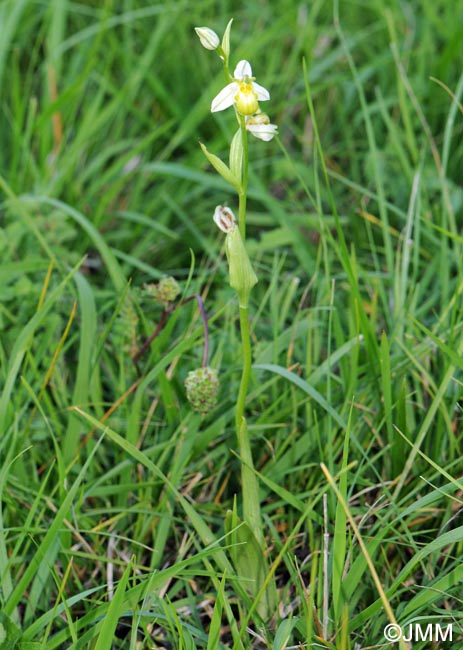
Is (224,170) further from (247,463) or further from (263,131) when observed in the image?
(247,463)

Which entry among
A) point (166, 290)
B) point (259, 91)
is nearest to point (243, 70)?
point (259, 91)

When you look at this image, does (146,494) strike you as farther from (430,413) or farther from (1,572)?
(430,413)

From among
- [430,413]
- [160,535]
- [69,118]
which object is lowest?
[160,535]

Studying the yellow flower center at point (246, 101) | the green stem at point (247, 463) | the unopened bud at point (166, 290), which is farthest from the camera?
the unopened bud at point (166, 290)

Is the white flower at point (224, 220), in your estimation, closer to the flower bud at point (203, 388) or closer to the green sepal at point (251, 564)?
the flower bud at point (203, 388)

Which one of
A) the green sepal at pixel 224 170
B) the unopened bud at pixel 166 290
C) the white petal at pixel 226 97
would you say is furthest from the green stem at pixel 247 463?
the unopened bud at pixel 166 290

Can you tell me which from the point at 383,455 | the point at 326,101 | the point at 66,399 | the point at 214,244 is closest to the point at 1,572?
the point at 66,399

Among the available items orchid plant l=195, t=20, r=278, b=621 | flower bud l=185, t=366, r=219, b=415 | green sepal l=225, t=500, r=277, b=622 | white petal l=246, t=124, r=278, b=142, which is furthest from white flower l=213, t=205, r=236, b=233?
green sepal l=225, t=500, r=277, b=622
